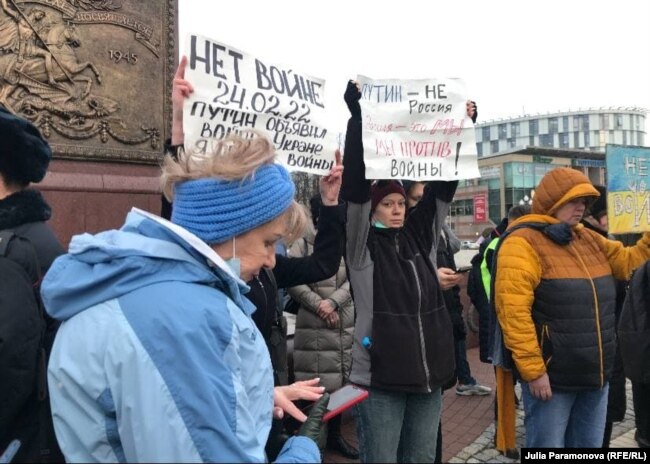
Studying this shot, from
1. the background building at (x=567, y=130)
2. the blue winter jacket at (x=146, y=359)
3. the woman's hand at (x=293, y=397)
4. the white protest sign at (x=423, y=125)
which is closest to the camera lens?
the blue winter jacket at (x=146, y=359)

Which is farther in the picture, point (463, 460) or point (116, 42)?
point (116, 42)

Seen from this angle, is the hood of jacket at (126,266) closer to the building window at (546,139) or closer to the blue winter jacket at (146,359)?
the blue winter jacket at (146,359)

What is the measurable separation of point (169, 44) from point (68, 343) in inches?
176

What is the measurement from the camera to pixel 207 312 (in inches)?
41.6

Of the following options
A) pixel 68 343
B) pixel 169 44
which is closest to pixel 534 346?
pixel 68 343

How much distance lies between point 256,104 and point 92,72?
2460mm

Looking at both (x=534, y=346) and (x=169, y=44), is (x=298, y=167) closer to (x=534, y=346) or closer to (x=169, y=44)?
(x=534, y=346)

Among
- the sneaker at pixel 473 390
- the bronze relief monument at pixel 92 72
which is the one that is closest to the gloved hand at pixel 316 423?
the bronze relief monument at pixel 92 72

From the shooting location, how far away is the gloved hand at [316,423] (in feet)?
4.85

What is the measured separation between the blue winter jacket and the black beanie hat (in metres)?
1.02

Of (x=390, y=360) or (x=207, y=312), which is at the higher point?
(x=207, y=312)

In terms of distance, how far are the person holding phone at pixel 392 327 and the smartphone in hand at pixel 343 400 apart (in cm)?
79

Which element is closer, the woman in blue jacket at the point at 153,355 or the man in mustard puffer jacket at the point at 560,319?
the woman in blue jacket at the point at 153,355

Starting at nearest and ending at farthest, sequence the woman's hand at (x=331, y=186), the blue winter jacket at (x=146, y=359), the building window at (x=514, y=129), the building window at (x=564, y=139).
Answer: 1. the blue winter jacket at (x=146, y=359)
2. the woman's hand at (x=331, y=186)
3. the building window at (x=564, y=139)
4. the building window at (x=514, y=129)
